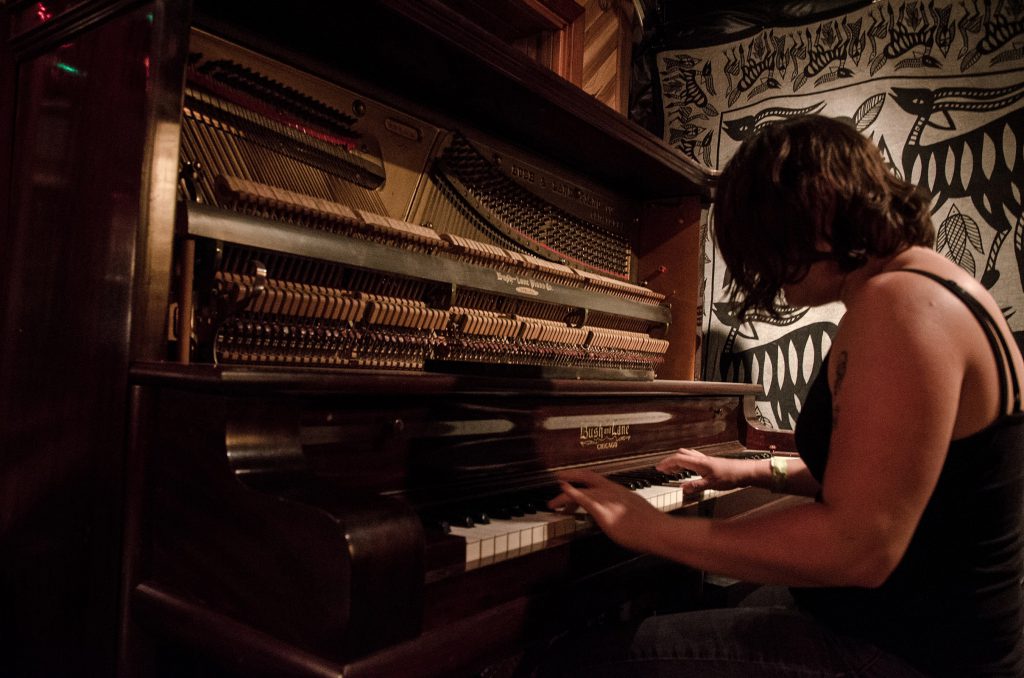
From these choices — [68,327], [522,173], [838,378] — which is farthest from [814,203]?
[68,327]

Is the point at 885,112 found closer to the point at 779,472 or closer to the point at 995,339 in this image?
the point at 779,472

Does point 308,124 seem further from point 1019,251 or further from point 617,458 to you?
point 1019,251

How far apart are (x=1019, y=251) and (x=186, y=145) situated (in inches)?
137

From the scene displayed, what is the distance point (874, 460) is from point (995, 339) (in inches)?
12.9

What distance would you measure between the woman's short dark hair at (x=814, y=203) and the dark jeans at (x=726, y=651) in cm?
67

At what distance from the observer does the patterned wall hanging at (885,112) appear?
3328 mm

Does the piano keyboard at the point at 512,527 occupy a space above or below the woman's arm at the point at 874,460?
below

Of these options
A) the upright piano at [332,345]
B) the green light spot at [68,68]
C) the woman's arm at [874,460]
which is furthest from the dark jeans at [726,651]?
the green light spot at [68,68]

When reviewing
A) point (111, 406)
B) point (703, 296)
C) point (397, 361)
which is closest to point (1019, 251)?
point (703, 296)

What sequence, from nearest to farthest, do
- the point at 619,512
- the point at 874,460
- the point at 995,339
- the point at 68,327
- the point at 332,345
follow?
the point at 874,460 < the point at 995,339 < the point at 619,512 < the point at 68,327 < the point at 332,345

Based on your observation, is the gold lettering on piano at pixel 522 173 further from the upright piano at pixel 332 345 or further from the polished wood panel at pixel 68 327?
the polished wood panel at pixel 68 327

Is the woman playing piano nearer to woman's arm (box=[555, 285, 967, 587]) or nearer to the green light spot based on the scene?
woman's arm (box=[555, 285, 967, 587])

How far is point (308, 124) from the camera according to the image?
194 cm

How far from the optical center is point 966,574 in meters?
1.28
